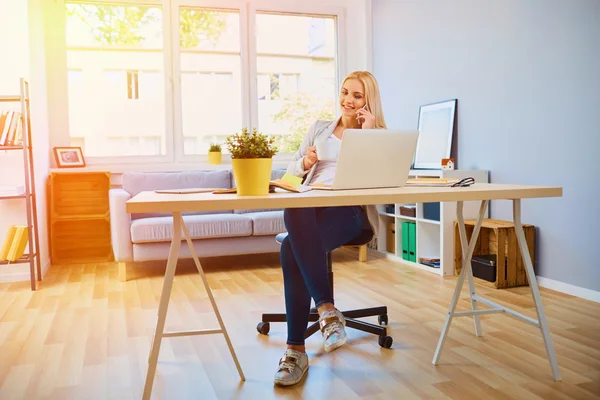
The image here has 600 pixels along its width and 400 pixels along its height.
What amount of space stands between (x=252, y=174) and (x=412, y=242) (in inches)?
108

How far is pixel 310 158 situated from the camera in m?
2.19

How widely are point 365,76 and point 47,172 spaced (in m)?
3.21

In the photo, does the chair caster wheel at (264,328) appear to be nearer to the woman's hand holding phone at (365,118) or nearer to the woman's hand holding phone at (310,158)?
the woman's hand holding phone at (310,158)

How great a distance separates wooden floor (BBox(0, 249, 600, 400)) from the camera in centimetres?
195

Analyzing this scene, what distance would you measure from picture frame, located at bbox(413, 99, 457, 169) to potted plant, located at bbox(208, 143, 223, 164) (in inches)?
66.0

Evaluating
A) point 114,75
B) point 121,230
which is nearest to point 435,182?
point 121,230

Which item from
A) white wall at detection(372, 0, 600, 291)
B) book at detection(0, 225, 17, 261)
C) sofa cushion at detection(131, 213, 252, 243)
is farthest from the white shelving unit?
book at detection(0, 225, 17, 261)

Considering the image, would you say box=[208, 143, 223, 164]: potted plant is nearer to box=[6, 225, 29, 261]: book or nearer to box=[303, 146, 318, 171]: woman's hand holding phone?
box=[6, 225, 29, 261]: book

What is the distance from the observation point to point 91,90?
502 centimetres

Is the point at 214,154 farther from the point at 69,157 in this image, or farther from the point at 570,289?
the point at 570,289

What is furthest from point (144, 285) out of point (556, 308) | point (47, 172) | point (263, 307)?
point (556, 308)

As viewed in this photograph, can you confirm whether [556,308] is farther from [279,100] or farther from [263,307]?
[279,100]

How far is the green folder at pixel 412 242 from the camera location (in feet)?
13.8

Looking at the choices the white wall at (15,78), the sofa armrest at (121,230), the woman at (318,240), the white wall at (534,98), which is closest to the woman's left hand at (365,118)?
the woman at (318,240)
